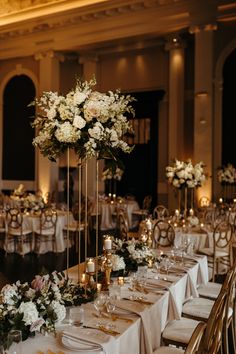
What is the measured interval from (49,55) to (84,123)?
11755 mm

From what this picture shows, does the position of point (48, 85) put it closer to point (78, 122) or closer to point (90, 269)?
point (78, 122)

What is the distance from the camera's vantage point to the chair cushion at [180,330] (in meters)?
3.22

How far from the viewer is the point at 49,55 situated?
14.0 metres

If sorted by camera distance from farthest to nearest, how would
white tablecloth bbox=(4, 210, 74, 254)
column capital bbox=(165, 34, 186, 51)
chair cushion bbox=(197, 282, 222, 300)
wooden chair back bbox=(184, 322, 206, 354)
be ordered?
column capital bbox=(165, 34, 186, 51), white tablecloth bbox=(4, 210, 74, 254), chair cushion bbox=(197, 282, 222, 300), wooden chair back bbox=(184, 322, 206, 354)

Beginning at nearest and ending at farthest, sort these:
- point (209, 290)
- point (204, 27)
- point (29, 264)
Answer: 1. point (209, 290)
2. point (29, 264)
3. point (204, 27)

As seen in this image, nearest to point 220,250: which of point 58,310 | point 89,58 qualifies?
point 58,310

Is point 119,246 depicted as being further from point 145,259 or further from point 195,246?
point 195,246

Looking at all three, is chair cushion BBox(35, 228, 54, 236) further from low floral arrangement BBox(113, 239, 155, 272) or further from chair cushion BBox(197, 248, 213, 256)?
low floral arrangement BBox(113, 239, 155, 272)

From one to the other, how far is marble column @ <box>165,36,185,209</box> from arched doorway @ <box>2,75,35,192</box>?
5070 mm

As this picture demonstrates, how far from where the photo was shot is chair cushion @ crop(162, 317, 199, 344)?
322 cm

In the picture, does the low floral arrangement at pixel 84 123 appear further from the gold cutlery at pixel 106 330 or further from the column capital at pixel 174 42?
the column capital at pixel 174 42

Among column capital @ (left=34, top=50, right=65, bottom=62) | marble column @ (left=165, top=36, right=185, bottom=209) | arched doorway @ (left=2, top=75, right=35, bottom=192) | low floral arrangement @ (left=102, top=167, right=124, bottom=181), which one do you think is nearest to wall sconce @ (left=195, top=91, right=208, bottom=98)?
marble column @ (left=165, top=36, right=185, bottom=209)

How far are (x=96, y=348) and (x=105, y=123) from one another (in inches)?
63.0

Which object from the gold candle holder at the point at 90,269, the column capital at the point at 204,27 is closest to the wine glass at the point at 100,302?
the gold candle holder at the point at 90,269
